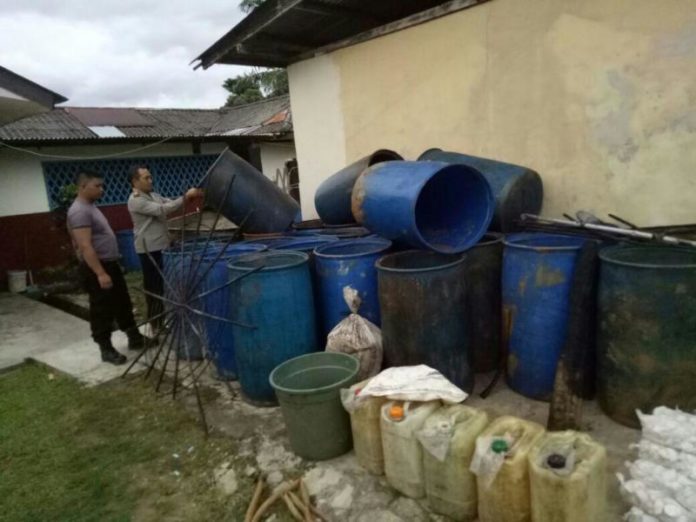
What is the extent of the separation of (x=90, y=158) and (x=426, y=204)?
28.7 feet

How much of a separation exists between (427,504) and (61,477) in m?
2.31

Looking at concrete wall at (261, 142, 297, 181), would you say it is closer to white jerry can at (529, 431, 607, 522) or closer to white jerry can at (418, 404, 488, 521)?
white jerry can at (418, 404, 488, 521)

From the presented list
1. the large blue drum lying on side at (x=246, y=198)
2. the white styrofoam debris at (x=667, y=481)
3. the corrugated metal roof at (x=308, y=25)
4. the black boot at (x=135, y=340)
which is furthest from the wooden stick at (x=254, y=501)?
the corrugated metal roof at (x=308, y=25)

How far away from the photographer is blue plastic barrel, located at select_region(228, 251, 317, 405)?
3234 millimetres

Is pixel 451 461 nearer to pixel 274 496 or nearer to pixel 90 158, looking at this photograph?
pixel 274 496

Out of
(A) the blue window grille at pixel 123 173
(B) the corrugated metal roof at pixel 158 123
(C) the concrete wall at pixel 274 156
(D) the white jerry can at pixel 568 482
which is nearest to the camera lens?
(D) the white jerry can at pixel 568 482

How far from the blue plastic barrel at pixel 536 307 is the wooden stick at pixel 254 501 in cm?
180

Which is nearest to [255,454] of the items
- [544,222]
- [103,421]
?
[103,421]

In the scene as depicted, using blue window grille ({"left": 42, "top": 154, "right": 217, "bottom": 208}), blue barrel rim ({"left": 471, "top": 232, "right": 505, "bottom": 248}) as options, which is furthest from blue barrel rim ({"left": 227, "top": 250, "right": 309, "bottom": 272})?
blue window grille ({"left": 42, "top": 154, "right": 217, "bottom": 208})

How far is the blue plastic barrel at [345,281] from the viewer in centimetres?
337

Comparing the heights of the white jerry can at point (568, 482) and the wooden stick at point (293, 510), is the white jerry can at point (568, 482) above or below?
above

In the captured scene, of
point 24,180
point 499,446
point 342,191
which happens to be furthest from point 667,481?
point 24,180

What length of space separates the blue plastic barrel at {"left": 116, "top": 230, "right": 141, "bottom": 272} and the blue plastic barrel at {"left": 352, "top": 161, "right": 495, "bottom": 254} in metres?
7.94

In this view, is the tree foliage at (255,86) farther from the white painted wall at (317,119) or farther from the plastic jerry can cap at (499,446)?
the plastic jerry can cap at (499,446)
